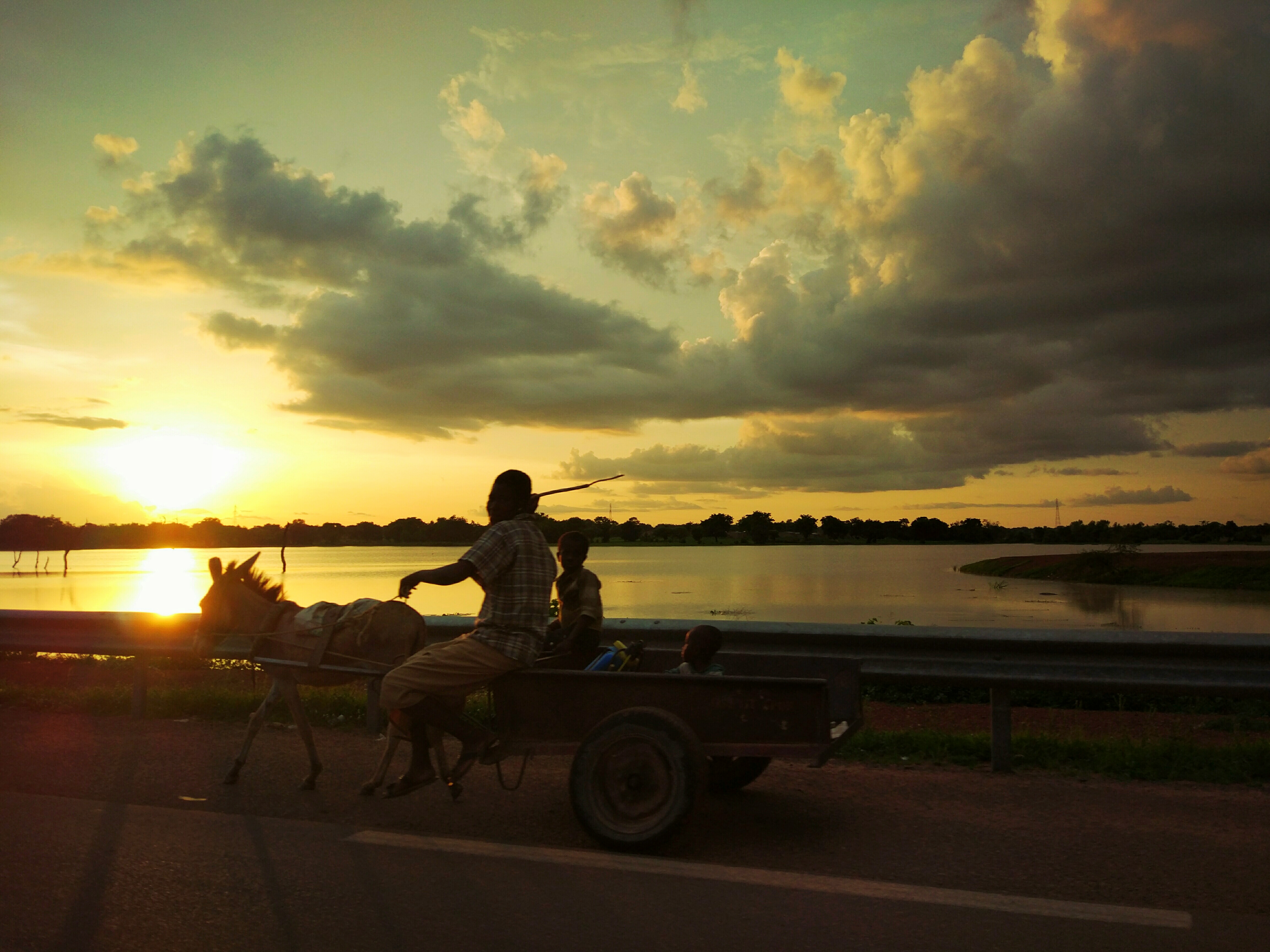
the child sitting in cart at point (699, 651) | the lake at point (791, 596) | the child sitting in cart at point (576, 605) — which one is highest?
the child sitting in cart at point (576, 605)

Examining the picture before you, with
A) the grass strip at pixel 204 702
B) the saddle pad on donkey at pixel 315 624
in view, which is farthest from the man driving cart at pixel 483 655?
the grass strip at pixel 204 702

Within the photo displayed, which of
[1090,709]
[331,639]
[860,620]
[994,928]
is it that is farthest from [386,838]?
[860,620]

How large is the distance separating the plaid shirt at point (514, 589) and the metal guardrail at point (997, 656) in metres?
1.30

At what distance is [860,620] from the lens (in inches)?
1416

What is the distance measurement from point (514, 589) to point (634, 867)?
165cm

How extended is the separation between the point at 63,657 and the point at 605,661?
14.5 meters

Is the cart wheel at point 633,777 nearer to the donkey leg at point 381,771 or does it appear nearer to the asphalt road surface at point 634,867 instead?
the asphalt road surface at point 634,867

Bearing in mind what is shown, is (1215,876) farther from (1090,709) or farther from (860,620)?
(860,620)

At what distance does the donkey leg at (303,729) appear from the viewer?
6516mm

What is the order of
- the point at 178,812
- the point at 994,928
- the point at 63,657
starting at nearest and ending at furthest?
the point at 994,928
the point at 178,812
the point at 63,657

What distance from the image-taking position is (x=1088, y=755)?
7.07m

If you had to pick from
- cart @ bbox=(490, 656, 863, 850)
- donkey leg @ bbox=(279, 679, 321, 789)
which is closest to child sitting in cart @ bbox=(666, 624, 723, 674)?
cart @ bbox=(490, 656, 863, 850)

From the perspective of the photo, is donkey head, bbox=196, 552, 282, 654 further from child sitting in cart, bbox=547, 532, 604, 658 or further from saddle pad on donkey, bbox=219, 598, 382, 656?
child sitting in cart, bbox=547, 532, 604, 658

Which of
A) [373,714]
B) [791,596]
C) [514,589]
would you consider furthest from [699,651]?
[791,596]
